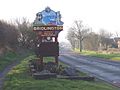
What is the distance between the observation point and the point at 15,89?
21203 millimetres

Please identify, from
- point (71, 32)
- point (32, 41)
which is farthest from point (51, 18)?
point (71, 32)

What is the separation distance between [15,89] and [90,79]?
735cm

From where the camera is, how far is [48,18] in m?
35.6

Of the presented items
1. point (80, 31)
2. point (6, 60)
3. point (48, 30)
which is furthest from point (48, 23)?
point (80, 31)

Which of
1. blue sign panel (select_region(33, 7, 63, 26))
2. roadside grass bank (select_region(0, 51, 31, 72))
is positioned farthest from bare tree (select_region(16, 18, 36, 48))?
blue sign panel (select_region(33, 7, 63, 26))

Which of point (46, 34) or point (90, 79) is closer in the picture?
point (90, 79)

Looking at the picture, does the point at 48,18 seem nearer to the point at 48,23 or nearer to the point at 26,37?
the point at 48,23

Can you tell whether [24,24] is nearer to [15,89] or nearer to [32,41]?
[32,41]

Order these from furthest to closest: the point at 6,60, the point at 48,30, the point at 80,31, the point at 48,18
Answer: the point at 80,31, the point at 6,60, the point at 48,18, the point at 48,30

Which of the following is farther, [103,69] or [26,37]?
[26,37]

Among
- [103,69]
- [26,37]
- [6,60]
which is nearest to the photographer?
[103,69]

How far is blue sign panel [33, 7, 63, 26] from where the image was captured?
34.9m

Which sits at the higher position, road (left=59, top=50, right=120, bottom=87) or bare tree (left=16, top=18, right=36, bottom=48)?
bare tree (left=16, top=18, right=36, bottom=48)

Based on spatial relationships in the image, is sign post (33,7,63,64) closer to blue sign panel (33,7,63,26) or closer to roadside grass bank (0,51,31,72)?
blue sign panel (33,7,63,26)
